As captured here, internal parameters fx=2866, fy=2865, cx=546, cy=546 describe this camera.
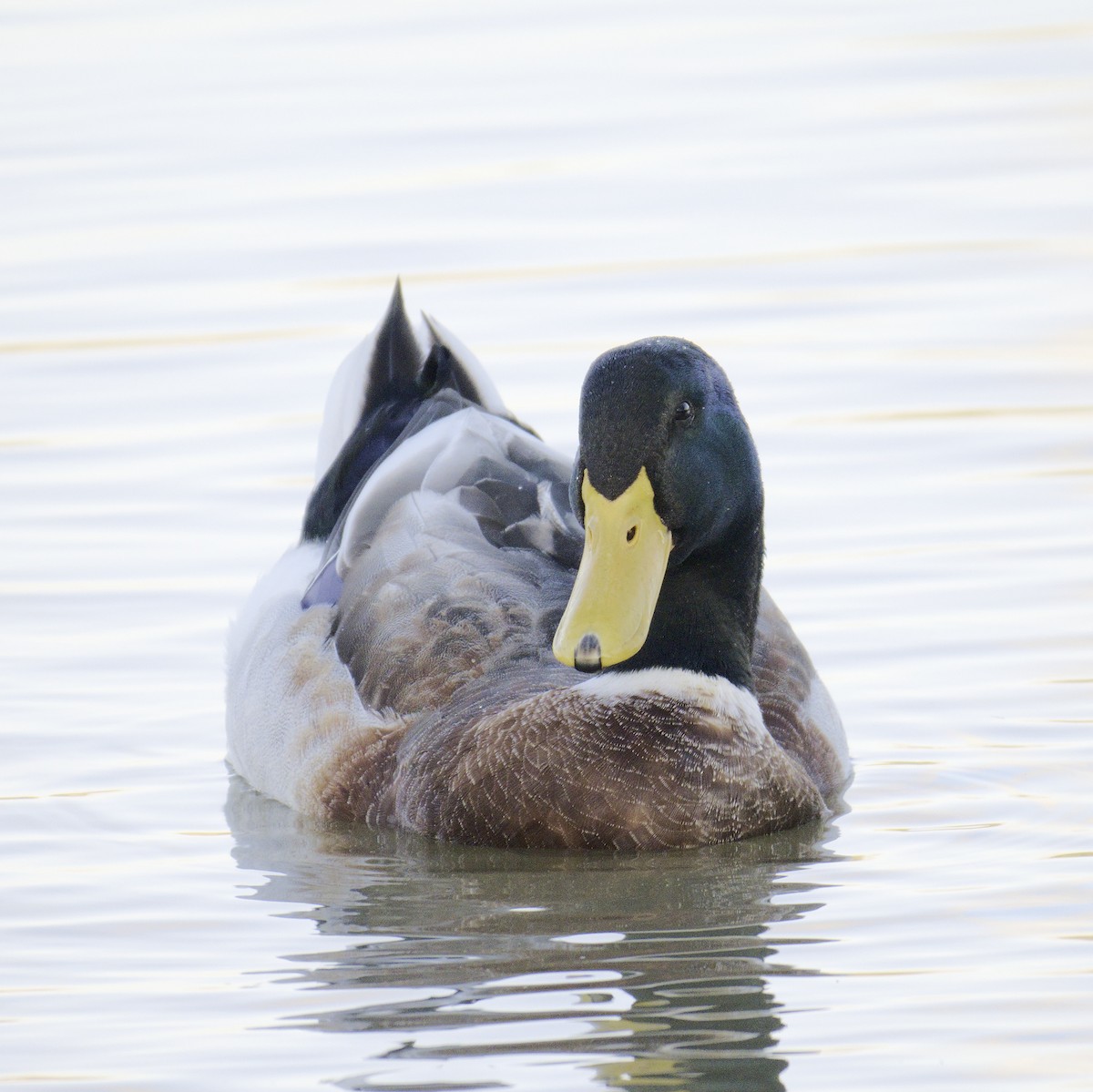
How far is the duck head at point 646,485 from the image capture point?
6.78m

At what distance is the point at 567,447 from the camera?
9.23 metres

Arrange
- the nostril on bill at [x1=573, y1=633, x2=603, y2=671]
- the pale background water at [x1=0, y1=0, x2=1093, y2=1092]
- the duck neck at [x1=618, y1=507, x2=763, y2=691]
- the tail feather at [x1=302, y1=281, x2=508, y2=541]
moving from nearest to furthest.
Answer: the pale background water at [x1=0, y1=0, x2=1093, y2=1092], the nostril on bill at [x1=573, y1=633, x2=603, y2=671], the duck neck at [x1=618, y1=507, x2=763, y2=691], the tail feather at [x1=302, y1=281, x2=508, y2=541]

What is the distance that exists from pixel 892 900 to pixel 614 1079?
1338 millimetres

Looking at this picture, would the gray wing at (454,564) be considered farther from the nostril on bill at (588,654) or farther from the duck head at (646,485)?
the nostril on bill at (588,654)

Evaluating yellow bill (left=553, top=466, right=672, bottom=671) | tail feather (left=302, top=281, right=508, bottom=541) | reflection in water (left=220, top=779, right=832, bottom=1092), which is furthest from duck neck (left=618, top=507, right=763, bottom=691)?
tail feather (left=302, top=281, right=508, bottom=541)

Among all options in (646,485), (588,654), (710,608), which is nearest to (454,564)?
(710,608)

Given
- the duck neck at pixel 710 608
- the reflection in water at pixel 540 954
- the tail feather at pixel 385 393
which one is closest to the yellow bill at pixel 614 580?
the duck neck at pixel 710 608

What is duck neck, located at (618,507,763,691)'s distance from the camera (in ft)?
24.0

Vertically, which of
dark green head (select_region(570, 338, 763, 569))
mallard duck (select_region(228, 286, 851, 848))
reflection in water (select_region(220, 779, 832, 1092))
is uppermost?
dark green head (select_region(570, 338, 763, 569))

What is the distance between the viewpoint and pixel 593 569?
6.82 meters

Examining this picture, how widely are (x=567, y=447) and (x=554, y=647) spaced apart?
260 cm

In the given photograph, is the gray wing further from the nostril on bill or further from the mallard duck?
the nostril on bill

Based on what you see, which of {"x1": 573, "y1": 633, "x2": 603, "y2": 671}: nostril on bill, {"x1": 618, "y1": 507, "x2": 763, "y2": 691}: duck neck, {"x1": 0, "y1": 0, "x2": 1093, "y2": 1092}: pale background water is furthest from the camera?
{"x1": 618, "y1": 507, "x2": 763, "y2": 691}: duck neck

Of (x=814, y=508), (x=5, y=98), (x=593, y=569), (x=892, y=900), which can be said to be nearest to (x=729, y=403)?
→ (x=593, y=569)
